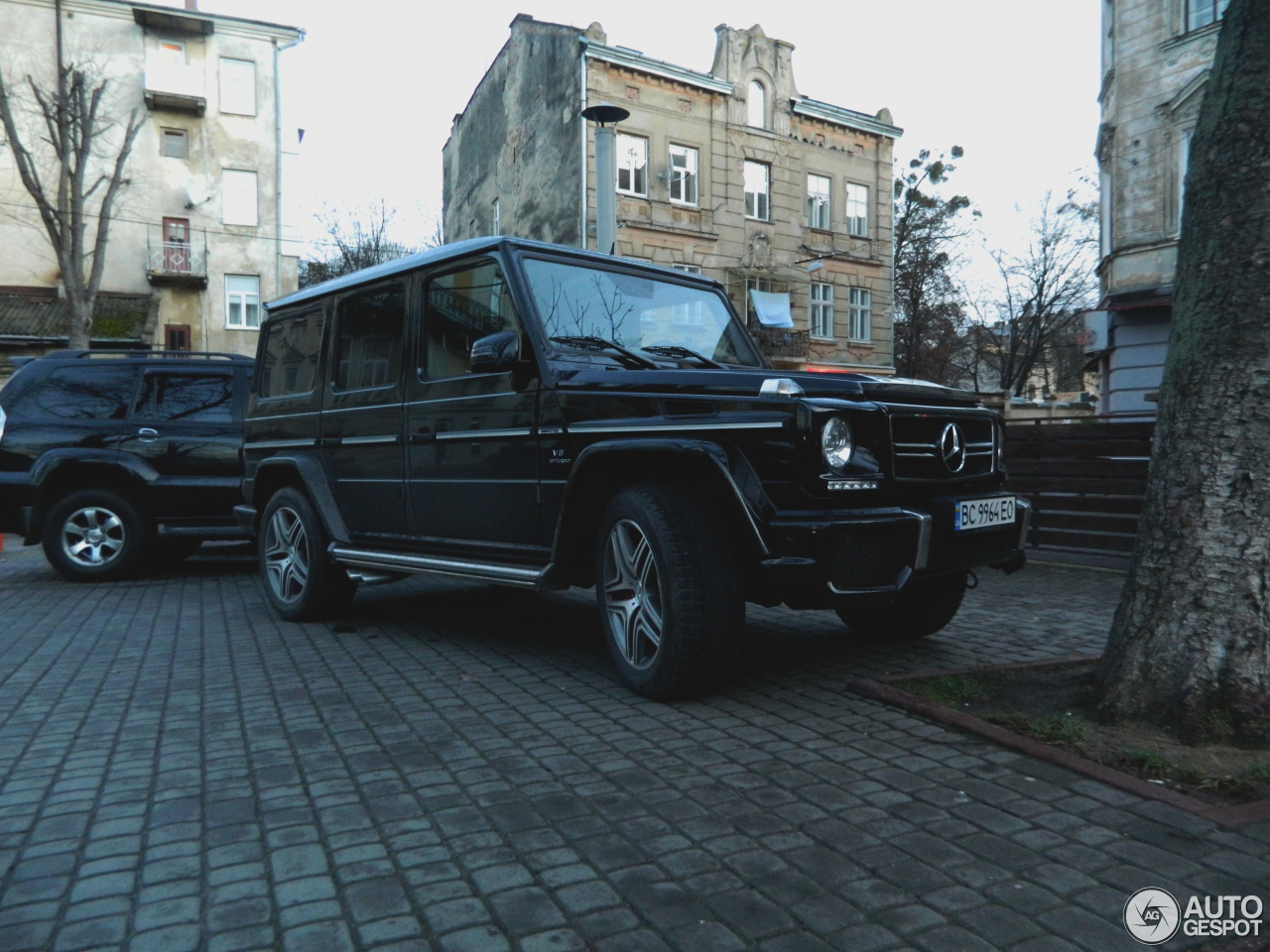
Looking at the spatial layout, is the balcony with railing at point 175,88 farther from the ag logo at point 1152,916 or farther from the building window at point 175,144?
the ag logo at point 1152,916

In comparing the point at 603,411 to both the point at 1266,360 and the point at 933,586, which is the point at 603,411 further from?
the point at 1266,360

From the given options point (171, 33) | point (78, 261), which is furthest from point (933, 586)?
point (171, 33)

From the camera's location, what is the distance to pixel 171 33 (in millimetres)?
34125

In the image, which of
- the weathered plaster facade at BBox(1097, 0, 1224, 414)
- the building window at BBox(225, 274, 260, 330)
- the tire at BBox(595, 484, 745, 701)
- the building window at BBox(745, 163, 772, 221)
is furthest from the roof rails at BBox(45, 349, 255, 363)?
the building window at BBox(225, 274, 260, 330)

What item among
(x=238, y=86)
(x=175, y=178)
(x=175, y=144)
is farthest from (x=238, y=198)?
(x=238, y=86)

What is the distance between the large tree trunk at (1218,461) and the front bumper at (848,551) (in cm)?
85

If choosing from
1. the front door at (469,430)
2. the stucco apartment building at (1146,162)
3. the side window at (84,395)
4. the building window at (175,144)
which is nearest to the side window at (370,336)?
the front door at (469,430)

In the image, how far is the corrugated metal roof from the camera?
3094 cm

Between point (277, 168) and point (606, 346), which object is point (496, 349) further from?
point (277, 168)

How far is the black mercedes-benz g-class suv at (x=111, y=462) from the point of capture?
9.27 meters

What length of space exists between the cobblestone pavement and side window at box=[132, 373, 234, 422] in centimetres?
452

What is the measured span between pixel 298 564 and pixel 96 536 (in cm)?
352

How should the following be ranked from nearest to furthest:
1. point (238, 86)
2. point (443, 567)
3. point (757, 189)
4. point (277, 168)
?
point (443, 567) → point (757, 189) → point (238, 86) → point (277, 168)

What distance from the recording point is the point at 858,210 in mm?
33500
